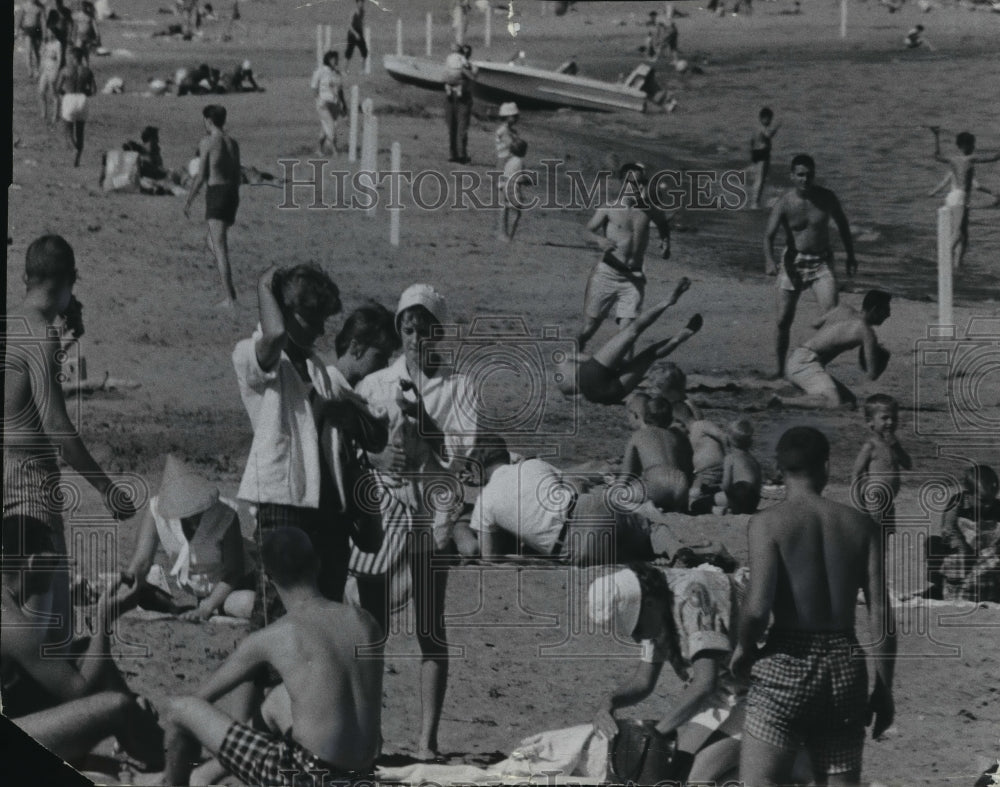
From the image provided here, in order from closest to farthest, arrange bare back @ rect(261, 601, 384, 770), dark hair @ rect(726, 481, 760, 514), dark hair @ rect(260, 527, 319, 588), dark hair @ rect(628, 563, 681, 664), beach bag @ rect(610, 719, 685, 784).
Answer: bare back @ rect(261, 601, 384, 770)
dark hair @ rect(260, 527, 319, 588)
beach bag @ rect(610, 719, 685, 784)
dark hair @ rect(628, 563, 681, 664)
dark hair @ rect(726, 481, 760, 514)

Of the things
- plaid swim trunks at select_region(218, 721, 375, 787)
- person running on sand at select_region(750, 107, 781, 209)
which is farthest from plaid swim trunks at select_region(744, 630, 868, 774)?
person running on sand at select_region(750, 107, 781, 209)

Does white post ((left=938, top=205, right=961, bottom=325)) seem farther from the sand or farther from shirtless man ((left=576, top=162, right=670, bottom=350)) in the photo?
shirtless man ((left=576, top=162, right=670, bottom=350))

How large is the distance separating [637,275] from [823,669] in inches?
83.3

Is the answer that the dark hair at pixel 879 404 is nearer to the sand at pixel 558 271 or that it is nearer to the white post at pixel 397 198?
the sand at pixel 558 271

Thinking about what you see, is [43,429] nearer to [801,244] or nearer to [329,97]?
[329,97]

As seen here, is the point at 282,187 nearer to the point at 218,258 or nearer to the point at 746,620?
the point at 218,258

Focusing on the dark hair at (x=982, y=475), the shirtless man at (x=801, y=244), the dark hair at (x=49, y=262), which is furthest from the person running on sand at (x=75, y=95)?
the dark hair at (x=982, y=475)

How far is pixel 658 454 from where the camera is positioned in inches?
379

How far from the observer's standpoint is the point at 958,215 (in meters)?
9.77

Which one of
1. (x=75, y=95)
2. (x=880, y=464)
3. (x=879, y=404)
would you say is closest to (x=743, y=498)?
(x=880, y=464)

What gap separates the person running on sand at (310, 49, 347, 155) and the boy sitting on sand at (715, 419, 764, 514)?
2.49m

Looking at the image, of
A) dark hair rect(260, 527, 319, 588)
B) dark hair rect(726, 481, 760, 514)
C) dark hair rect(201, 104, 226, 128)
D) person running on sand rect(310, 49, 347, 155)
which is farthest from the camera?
person running on sand rect(310, 49, 347, 155)

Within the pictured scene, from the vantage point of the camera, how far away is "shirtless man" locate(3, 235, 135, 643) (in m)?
9.68

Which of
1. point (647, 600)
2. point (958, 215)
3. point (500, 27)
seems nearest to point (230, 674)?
point (647, 600)
